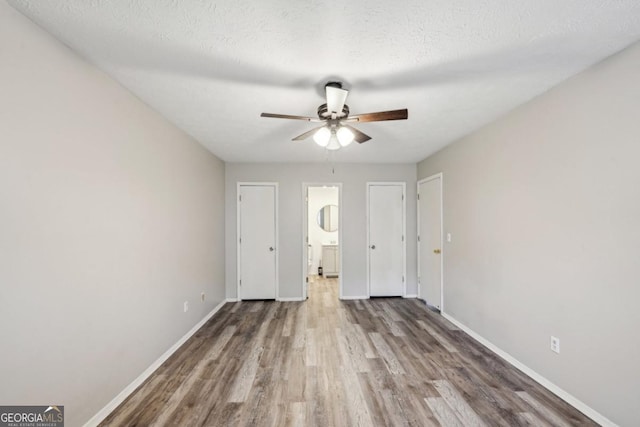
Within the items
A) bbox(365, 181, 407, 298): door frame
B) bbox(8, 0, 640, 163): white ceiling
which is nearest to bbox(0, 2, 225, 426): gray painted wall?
bbox(8, 0, 640, 163): white ceiling

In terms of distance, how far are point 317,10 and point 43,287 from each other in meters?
1.99

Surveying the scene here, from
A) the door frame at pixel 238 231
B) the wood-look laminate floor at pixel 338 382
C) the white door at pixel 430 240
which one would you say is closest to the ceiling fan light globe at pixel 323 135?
the wood-look laminate floor at pixel 338 382

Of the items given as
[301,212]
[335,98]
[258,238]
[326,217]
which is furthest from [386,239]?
[335,98]

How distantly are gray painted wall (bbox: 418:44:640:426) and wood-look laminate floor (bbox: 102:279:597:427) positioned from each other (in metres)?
0.33

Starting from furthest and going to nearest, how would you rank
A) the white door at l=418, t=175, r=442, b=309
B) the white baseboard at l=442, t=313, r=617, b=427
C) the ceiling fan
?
the white door at l=418, t=175, r=442, b=309, the ceiling fan, the white baseboard at l=442, t=313, r=617, b=427

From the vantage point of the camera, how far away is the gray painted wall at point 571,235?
1.56 metres

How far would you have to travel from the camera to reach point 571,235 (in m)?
1.88

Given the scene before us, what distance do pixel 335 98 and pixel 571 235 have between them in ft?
6.35

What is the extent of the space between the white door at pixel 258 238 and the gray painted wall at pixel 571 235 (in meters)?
3.00

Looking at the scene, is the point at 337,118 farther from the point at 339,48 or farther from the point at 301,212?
the point at 301,212

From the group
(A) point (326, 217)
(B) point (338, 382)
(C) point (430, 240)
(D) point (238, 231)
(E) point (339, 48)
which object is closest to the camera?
(E) point (339, 48)

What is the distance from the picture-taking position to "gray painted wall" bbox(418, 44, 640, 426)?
1.56m

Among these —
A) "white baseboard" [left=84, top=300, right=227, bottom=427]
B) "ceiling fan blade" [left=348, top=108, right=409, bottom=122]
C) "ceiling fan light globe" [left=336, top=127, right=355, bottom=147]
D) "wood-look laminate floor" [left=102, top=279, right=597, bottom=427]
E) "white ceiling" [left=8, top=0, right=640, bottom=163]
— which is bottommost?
"wood-look laminate floor" [left=102, top=279, right=597, bottom=427]

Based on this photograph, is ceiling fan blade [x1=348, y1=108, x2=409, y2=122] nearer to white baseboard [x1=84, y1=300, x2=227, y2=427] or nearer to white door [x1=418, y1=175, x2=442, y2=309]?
white door [x1=418, y1=175, x2=442, y2=309]
